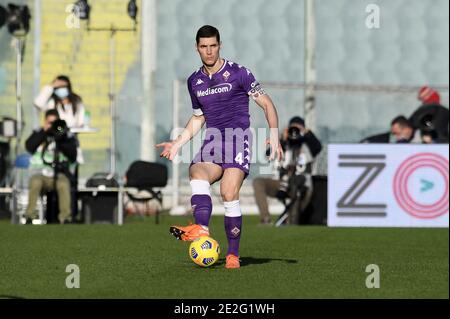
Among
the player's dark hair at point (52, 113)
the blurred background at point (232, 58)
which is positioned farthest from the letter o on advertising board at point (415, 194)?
the blurred background at point (232, 58)

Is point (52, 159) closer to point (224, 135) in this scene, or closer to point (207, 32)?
point (224, 135)

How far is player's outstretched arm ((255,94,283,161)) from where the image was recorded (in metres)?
12.4

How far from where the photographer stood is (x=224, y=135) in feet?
42.1

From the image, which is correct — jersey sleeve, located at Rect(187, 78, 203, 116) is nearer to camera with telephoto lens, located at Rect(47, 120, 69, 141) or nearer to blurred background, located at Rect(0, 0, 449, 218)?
camera with telephoto lens, located at Rect(47, 120, 69, 141)

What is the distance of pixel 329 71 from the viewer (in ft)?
93.4

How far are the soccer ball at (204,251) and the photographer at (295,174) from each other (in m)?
9.07

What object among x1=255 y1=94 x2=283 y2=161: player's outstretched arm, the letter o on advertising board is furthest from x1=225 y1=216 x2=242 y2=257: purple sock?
the letter o on advertising board

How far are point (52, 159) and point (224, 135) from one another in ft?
29.2

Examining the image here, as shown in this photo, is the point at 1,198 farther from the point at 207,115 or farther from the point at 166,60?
the point at 207,115

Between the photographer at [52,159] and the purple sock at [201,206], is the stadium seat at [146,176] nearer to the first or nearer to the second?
the photographer at [52,159]

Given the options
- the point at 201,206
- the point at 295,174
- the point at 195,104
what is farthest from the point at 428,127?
the point at 201,206

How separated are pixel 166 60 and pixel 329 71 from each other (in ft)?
10.6
